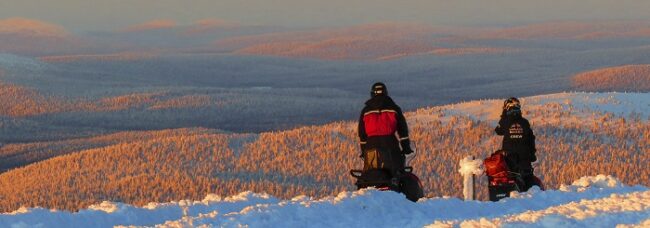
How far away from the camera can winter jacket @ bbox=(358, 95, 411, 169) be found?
542 inches

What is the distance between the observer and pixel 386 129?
45.2 feet

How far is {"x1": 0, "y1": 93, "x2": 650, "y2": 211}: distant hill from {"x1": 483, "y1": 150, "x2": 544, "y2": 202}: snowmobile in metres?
10.2

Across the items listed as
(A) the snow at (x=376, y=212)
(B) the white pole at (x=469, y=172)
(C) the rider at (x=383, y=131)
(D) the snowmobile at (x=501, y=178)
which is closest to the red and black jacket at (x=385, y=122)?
(C) the rider at (x=383, y=131)

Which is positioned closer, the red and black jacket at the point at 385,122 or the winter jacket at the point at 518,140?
the red and black jacket at the point at 385,122

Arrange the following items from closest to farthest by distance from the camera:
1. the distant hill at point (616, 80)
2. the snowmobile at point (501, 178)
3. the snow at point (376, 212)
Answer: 1. the snow at point (376, 212)
2. the snowmobile at point (501, 178)
3. the distant hill at point (616, 80)

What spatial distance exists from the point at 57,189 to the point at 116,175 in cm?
175

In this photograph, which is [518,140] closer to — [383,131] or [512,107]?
[512,107]

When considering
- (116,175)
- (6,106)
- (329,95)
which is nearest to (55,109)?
(6,106)

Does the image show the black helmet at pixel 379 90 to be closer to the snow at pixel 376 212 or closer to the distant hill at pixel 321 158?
the snow at pixel 376 212

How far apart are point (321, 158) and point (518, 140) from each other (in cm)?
1713

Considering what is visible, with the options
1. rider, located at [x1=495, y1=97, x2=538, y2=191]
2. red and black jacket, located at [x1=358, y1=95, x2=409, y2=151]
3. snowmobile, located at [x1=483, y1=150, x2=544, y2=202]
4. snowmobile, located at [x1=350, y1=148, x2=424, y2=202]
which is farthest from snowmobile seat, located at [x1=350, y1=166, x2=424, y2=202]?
rider, located at [x1=495, y1=97, x2=538, y2=191]

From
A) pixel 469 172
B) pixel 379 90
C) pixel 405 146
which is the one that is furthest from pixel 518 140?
pixel 379 90

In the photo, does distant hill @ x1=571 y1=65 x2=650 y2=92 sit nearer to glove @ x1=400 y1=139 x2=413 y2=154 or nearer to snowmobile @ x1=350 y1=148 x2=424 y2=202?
snowmobile @ x1=350 y1=148 x2=424 y2=202

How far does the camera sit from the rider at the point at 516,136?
14617mm
